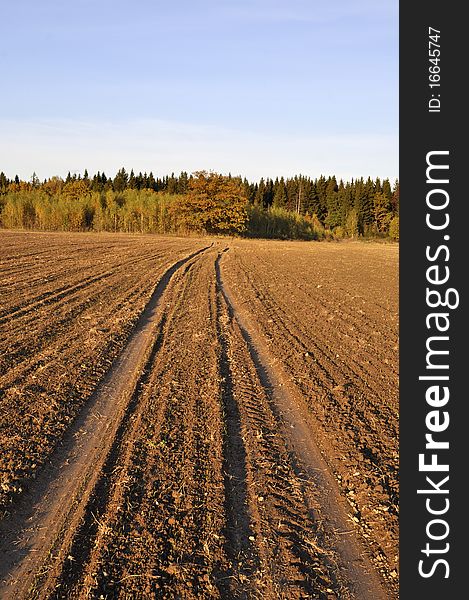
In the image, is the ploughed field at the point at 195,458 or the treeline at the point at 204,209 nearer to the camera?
the ploughed field at the point at 195,458

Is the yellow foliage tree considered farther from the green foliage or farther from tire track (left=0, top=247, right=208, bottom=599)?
tire track (left=0, top=247, right=208, bottom=599)

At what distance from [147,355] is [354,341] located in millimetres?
4790

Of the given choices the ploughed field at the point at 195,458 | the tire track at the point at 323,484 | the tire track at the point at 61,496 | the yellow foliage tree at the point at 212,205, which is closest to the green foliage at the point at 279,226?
the yellow foliage tree at the point at 212,205

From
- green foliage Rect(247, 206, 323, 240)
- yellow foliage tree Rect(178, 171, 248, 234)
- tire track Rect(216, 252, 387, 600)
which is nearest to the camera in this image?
tire track Rect(216, 252, 387, 600)

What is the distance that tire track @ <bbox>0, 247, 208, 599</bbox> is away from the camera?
387 centimetres

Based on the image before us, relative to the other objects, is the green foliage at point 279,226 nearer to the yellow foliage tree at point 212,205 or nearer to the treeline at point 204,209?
the treeline at point 204,209

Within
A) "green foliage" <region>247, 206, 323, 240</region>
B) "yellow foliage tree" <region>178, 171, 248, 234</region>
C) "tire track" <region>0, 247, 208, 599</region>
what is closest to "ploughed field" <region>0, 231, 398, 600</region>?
"tire track" <region>0, 247, 208, 599</region>

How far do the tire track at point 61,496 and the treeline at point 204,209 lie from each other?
184 feet

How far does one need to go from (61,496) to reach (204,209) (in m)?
59.0

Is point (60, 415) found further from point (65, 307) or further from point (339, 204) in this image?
point (339, 204)

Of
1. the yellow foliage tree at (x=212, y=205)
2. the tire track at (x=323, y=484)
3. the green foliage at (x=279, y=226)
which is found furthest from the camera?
the green foliage at (x=279, y=226)

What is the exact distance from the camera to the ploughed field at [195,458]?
384 cm

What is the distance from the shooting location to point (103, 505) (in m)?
4.56

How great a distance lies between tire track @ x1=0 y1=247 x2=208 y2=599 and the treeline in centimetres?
5618
